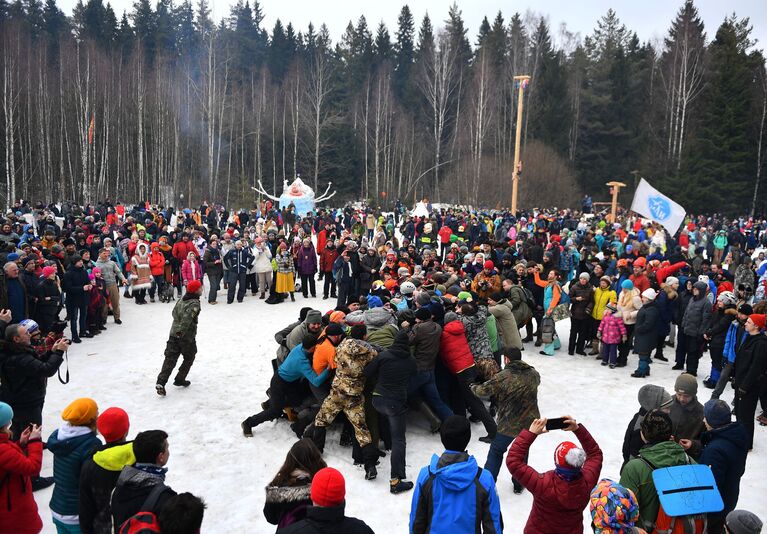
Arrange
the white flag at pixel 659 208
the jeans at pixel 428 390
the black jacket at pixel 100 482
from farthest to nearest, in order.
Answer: the white flag at pixel 659 208, the jeans at pixel 428 390, the black jacket at pixel 100 482

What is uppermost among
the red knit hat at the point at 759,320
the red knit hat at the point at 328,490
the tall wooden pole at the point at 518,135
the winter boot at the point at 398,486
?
the tall wooden pole at the point at 518,135

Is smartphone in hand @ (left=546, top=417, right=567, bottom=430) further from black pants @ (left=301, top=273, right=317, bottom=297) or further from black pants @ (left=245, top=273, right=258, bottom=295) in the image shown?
black pants @ (left=245, top=273, right=258, bottom=295)

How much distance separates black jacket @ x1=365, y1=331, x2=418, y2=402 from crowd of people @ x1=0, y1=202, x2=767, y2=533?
0.06 ft

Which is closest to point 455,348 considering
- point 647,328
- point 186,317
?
point 186,317

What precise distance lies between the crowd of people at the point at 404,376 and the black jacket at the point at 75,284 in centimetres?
3

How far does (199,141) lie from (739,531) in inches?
1757

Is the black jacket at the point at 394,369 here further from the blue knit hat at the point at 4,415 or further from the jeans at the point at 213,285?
the jeans at the point at 213,285

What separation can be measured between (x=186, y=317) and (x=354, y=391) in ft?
10.7

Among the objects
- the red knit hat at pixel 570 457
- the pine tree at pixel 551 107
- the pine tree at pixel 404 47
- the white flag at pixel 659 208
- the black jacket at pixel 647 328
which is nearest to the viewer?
the red knit hat at pixel 570 457

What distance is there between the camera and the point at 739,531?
298cm

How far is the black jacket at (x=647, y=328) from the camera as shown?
9.02 m

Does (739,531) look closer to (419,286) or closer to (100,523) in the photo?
(100,523)

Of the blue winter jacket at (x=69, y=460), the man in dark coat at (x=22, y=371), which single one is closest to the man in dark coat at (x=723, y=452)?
the blue winter jacket at (x=69, y=460)

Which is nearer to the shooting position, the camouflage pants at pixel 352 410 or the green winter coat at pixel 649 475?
the green winter coat at pixel 649 475
